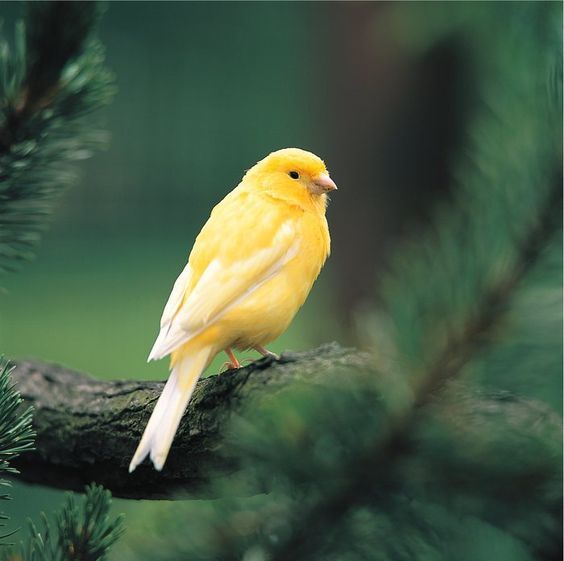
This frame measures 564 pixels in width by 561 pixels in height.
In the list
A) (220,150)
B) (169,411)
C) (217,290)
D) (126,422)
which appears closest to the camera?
(169,411)

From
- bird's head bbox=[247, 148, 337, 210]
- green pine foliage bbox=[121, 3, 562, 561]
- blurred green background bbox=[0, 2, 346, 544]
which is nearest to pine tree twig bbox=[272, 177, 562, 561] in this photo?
green pine foliage bbox=[121, 3, 562, 561]

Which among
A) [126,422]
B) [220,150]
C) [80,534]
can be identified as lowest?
[220,150]

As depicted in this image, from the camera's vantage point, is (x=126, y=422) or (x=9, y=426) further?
(x=126, y=422)

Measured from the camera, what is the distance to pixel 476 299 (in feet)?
1.50

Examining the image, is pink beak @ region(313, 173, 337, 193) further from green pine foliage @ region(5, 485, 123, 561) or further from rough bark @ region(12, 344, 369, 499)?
green pine foliage @ region(5, 485, 123, 561)

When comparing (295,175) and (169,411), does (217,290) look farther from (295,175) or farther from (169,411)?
A: (295,175)

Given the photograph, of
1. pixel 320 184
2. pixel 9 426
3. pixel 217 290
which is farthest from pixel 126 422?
pixel 320 184

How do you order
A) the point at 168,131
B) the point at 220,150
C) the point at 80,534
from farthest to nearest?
the point at 220,150, the point at 168,131, the point at 80,534

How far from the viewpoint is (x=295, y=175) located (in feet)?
5.63

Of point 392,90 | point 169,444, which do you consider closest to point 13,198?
point 169,444

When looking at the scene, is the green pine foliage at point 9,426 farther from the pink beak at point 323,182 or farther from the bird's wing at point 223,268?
the pink beak at point 323,182

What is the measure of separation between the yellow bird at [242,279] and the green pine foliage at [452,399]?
62cm

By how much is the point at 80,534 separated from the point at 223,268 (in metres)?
0.71

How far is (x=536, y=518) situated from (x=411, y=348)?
0.13m
